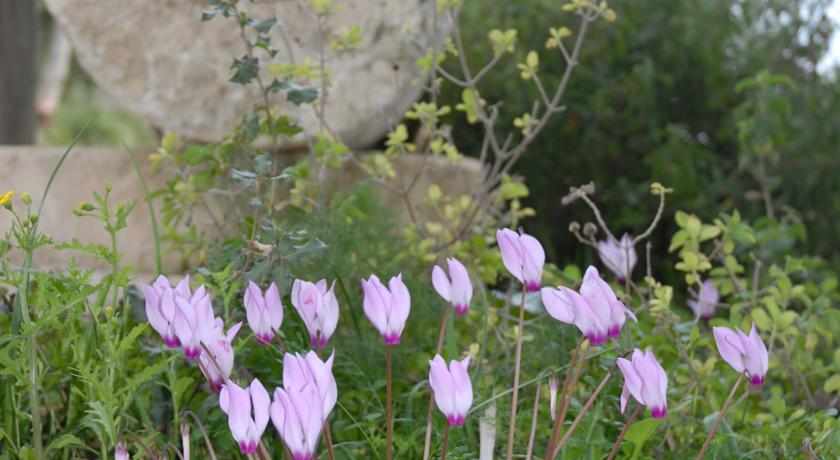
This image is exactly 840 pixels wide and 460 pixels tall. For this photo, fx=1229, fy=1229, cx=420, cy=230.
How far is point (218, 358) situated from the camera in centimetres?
174

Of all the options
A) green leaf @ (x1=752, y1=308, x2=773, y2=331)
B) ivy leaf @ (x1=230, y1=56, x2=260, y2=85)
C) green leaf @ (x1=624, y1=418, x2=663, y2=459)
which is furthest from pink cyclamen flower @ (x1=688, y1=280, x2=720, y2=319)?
ivy leaf @ (x1=230, y1=56, x2=260, y2=85)

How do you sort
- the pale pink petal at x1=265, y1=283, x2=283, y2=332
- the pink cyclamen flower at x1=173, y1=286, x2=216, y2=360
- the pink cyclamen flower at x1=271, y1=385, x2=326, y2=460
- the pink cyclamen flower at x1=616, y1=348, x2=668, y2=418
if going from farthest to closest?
the pale pink petal at x1=265, y1=283, x2=283, y2=332, the pink cyclamen flower at x1=173, y1=286, x2=216, y2=360, the pink cyclamen flower at x1=616, y1=348, x2=668, y2=418, the pink cyclamen flower at x1=271, y1=385, x2=326, y2=460

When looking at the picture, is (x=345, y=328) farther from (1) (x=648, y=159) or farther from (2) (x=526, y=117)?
(1) (x=648, y=159)

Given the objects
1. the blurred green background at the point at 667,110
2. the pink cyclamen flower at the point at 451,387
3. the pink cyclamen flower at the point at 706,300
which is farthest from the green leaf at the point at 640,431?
the blurred green background at the point at 667,110

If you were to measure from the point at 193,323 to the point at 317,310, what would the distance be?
17cm

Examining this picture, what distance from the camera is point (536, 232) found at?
4.71m

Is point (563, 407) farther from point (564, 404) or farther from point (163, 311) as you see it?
point (163, 311)

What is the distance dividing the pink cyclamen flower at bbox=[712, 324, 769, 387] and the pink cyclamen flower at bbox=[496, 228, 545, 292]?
25 centimetres

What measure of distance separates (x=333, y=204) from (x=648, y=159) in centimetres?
204

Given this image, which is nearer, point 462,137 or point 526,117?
point 526,117

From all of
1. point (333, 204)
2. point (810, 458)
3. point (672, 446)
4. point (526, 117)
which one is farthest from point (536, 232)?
point (810, 458)

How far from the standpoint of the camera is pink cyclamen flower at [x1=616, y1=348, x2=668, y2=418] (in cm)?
157

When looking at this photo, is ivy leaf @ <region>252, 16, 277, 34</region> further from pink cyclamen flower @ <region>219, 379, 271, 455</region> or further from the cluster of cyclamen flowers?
pink cyclamen flower @ <region>219, 379, 271, 455</region>

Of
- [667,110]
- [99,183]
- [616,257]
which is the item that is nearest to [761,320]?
[616,257]
